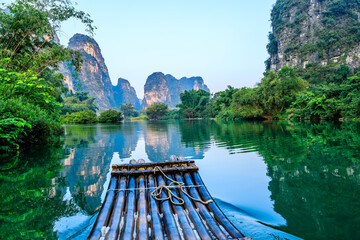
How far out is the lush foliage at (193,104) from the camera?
58750mm

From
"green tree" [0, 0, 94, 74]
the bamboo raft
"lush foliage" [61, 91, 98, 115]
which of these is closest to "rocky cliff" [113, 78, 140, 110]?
"lush foliage" [61, 91, 98, 115]

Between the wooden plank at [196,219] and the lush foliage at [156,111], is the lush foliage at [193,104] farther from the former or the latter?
the wooden plank at [196,219]

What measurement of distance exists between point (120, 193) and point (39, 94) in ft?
26.0

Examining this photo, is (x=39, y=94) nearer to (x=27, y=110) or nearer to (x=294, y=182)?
(x=27, y=110)

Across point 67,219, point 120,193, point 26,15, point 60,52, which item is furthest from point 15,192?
point 26,15

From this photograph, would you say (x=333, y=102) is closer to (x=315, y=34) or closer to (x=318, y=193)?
(x=318, y=193)

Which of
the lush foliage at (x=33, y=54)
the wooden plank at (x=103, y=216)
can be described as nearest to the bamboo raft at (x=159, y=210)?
the wooden plank at (x=103, y=216)

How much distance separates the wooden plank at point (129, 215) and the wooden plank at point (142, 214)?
5cm

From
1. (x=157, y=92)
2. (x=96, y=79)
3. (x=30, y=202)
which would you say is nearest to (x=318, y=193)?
(x=30, y=202)

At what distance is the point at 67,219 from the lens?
8.84 feet

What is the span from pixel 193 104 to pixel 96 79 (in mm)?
85323

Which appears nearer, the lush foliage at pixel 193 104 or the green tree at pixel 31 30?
the green tree at pixel 31 30

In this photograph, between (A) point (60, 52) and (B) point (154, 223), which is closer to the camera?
(B) point (154, 223)

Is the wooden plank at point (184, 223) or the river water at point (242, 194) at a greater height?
the wooden plank at point (184, 223)
